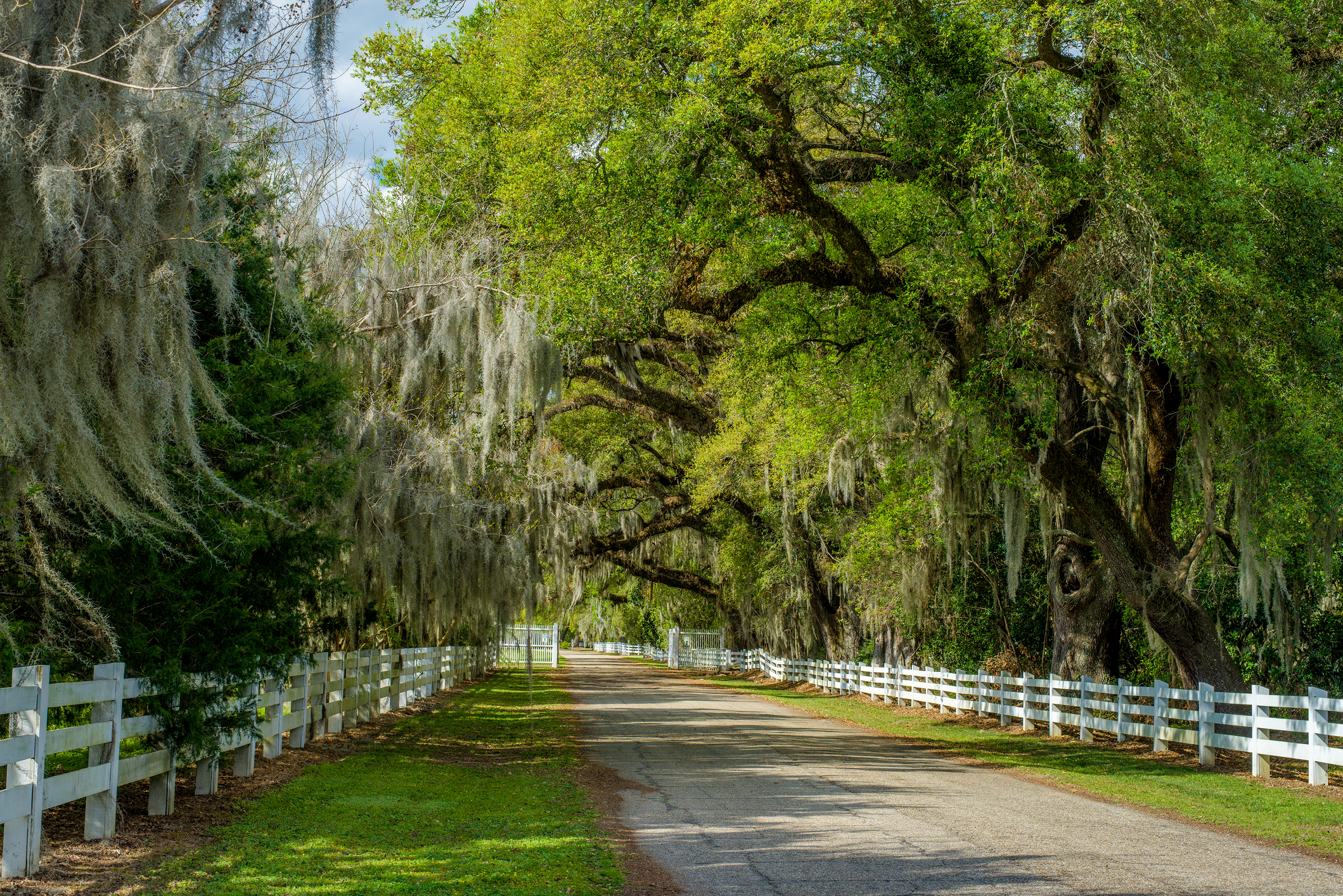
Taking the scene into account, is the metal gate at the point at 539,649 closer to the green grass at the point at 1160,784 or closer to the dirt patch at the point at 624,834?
the green grass at the point at 1160,784

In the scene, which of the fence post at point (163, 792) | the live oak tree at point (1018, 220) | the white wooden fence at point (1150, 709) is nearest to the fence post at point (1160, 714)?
the white wooden fence at point (1150, 709)

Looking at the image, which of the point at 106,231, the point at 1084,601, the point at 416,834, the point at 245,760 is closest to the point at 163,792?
the point at 416,834

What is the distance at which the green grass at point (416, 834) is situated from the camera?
518 centimetres

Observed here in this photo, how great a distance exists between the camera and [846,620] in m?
27.0

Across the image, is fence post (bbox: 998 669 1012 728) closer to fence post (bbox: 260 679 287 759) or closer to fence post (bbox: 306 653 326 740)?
fence post (bbox: 306 653 326 740)

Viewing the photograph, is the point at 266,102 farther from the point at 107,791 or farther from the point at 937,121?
the point at 937,121

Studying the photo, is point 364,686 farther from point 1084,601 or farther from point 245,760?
point 1084,601

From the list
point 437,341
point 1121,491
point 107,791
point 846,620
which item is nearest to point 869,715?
point 1121,491

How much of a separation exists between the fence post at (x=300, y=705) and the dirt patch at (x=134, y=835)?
0.70 m

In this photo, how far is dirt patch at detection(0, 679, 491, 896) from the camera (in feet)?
15.8

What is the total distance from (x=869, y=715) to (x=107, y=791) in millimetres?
15123

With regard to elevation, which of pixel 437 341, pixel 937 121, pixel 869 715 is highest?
pixel 937 121

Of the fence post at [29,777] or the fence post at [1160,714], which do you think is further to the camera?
the fence post at [1160,714]

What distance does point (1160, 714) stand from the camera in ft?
39.9
